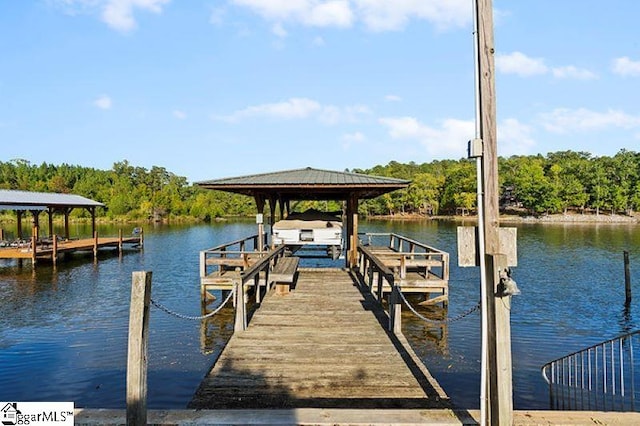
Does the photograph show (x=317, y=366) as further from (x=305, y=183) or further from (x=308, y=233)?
(x=308, y=233)

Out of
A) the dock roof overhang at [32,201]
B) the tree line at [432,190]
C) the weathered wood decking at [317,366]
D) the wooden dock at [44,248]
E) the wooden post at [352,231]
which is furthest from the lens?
the tree line at [432,190]

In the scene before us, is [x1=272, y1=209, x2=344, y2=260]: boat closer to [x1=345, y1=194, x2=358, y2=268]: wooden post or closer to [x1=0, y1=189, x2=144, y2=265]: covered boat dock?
[x1=345, y1=194, x2=358, y2=268]: wooden post

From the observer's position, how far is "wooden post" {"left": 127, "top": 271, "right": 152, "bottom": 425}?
3.48 metres

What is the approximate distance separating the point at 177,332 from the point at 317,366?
7.47m

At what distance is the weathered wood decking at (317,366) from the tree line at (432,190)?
57984mm

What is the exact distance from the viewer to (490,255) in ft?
11.9

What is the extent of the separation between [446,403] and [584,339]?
9174 millimetres

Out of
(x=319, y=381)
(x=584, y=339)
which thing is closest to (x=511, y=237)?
(x=319, y=381)

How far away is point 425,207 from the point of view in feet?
309

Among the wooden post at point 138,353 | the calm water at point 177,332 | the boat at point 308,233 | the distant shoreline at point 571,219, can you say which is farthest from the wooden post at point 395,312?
the distant shoreline at point 571,219

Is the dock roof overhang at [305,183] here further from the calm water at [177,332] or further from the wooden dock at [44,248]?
the wooden dock at [44,248]

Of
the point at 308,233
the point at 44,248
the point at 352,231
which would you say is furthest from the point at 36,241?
the point at 352,231

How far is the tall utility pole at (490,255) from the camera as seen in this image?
11.6ft

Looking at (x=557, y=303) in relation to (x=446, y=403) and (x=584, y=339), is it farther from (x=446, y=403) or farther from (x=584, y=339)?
(x=446, y=403)
